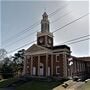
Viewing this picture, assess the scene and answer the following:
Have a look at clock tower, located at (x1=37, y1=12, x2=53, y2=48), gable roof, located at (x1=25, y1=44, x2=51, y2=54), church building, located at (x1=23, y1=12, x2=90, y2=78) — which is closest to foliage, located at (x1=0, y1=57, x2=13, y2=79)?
church building, located at (x1=23, y1=12, x2=90, y2=78)

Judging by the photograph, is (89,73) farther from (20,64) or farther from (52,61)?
(20,64)

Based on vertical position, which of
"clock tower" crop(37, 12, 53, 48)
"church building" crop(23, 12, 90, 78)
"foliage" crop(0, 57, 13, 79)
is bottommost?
"foliage" crop(0, 57, 13, 79)

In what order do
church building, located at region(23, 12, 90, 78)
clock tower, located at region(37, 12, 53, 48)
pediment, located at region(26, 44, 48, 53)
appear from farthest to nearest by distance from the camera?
clock tower, located at region(37, 12, 53, 48) → pediment, located at region(26, 44, 48, 53) → church building, located at region(23, 12, 90, 78)

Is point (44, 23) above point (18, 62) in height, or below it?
above

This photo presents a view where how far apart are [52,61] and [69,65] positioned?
4210 mm

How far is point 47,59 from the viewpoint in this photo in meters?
38.7

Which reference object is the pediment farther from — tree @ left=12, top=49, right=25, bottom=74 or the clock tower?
tree @ left=12, top=49, right=25, bottom=74

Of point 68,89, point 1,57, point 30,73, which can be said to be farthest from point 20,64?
point 68,89

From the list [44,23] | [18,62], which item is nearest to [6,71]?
[18,62]

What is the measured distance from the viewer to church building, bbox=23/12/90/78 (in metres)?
38.1

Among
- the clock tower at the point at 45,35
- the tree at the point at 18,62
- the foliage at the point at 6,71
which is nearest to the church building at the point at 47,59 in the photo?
the clock tower at the point at 45,35

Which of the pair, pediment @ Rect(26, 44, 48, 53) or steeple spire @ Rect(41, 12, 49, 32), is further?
steeple spire @ Rect(41, 12, 49, 32)

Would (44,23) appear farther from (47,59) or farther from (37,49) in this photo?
(47,59)

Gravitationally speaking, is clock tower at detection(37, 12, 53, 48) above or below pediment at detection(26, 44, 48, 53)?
above
